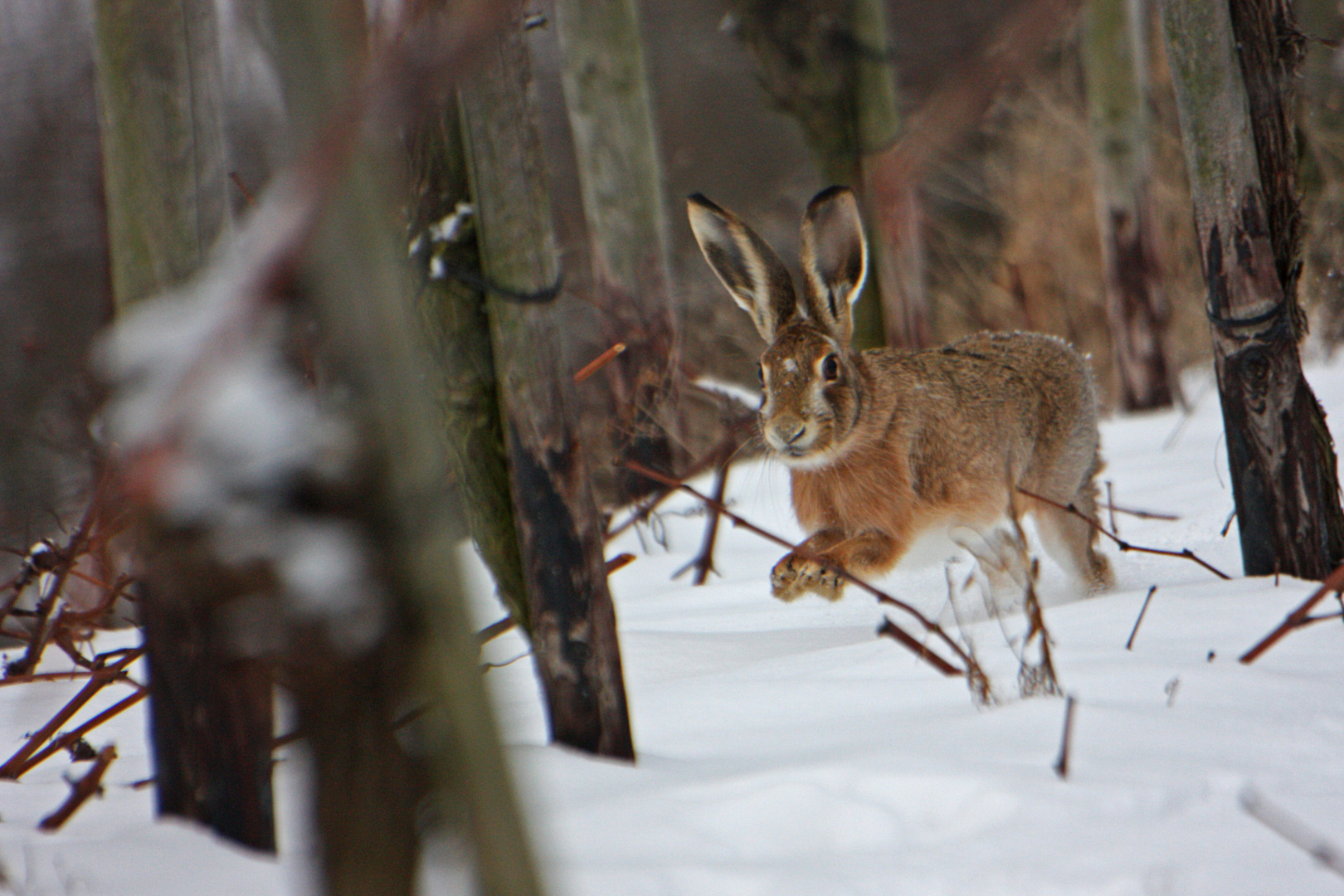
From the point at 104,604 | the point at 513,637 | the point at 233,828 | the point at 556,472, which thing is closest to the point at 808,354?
the point at 513,637

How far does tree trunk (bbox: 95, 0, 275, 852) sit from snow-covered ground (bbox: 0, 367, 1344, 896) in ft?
0.28

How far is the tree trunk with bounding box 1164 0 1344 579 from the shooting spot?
3.03 m

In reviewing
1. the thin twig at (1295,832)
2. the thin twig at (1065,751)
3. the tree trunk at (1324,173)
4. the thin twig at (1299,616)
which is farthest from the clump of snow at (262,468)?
the tree trunk at (1324,173)

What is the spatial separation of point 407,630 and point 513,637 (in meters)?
3.15

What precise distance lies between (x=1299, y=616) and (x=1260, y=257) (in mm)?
1278

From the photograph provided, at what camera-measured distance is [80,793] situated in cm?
171

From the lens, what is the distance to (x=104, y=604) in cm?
241

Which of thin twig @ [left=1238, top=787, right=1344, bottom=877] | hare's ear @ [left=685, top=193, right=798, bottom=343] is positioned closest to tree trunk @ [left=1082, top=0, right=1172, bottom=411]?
hare's ear @ [left=685, top=193, right=798, bottom=343]

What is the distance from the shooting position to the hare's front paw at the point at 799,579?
10.9 feet

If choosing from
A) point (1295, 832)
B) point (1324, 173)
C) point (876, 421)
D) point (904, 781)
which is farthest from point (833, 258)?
point (1324, 173)

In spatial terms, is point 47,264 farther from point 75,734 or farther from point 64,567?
point 75,734

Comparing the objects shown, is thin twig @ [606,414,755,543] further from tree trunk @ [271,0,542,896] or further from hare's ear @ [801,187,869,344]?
tree trunk @ [271,0,542,896]

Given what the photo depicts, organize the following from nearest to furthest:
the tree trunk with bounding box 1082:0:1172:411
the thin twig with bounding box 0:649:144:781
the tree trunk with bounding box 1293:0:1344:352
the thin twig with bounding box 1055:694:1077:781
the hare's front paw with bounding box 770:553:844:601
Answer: the thin twig with bounding box 1055:694:1077:781 < the thin twig with bounding box 0:649:144:781 < the hare's front paw with bounding box 770:553:844:601 < the tree trunk with bounding box 1293:0:1344:352 < the tree trunk with bounding box 1082:0:1172:411

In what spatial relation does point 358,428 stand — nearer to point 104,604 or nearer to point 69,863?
point 69,863
